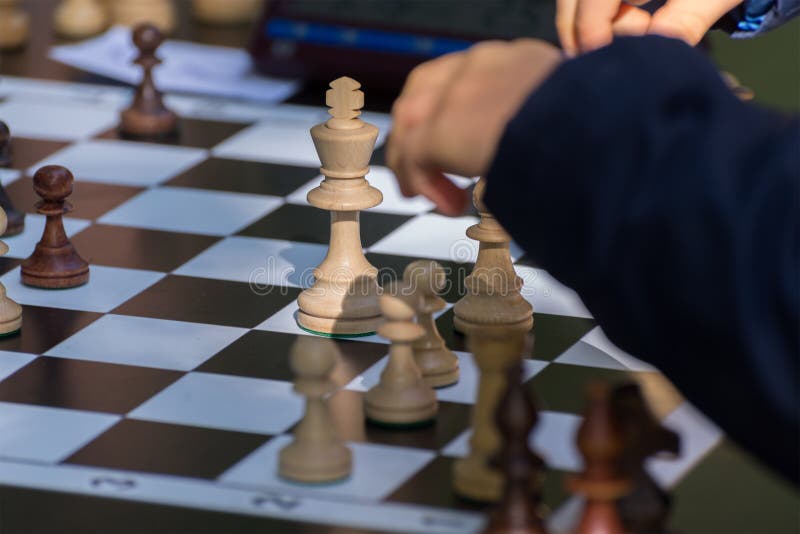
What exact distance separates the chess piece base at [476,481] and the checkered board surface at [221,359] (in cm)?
2

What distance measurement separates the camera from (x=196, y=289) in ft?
5.79

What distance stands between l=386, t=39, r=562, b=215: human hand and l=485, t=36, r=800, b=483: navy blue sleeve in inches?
1.6

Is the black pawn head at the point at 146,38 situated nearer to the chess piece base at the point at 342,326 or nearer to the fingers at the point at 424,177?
the chess piece base at the point at 342,326

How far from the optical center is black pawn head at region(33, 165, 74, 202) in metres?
1.79

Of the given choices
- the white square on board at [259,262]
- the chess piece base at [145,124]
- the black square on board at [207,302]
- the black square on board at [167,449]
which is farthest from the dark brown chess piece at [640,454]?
the chess piece base at [145,124]

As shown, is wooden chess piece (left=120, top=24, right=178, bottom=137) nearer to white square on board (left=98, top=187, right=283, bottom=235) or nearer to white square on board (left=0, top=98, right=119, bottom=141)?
white square on board (left=0, top=98, right=119, bottom=141)

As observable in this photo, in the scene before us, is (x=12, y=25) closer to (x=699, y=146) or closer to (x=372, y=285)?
(x=372, y=285)

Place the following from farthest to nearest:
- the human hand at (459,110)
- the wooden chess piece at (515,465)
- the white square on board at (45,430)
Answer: the white square on board at (45,430) < the wooden chess piece at (515,465) < the human hand at (459,110)

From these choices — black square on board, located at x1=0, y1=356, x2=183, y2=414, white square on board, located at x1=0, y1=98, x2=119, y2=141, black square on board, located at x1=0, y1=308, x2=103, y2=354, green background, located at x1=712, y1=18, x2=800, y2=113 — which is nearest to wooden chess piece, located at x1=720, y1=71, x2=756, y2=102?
black square on board, located at x1=0, y1=356, x2=183, y2=414

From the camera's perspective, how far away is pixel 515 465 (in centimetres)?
108

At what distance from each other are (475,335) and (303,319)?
0.48 metres

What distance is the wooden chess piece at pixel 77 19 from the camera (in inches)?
126

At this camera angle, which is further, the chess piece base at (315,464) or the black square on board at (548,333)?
the black square on board at (548,333)

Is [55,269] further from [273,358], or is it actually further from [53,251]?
[273,358]
